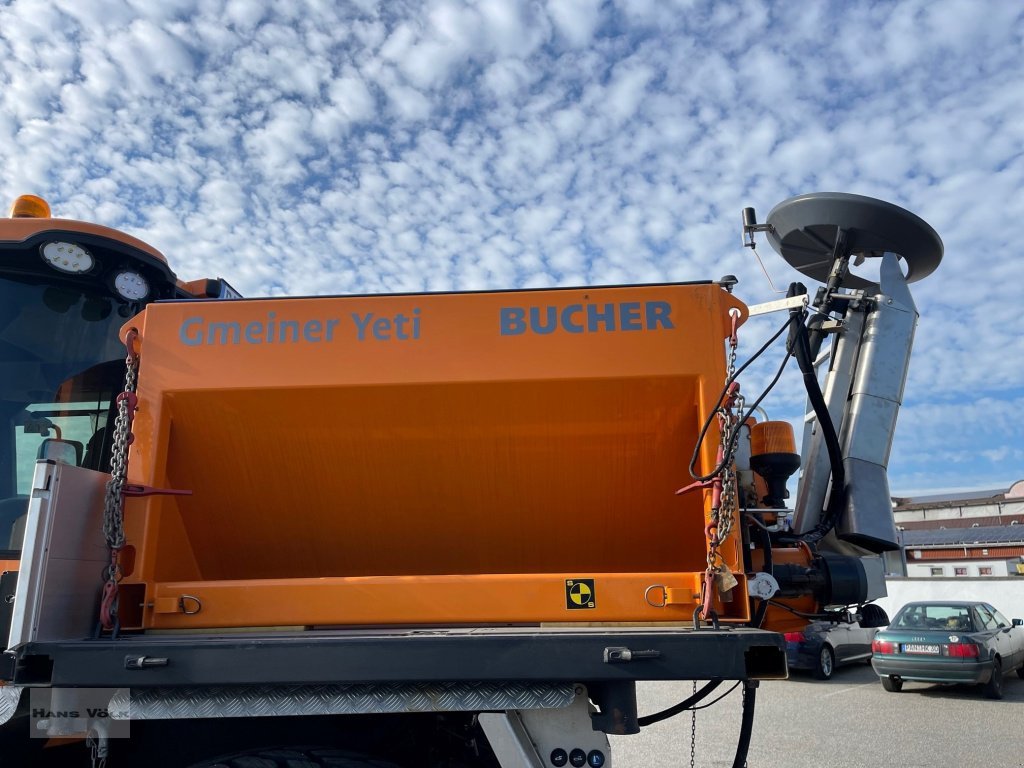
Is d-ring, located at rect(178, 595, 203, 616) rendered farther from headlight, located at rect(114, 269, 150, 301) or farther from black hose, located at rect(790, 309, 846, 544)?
black hose, located at rect(790, 309, 846, 544)

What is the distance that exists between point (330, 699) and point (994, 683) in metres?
12.3

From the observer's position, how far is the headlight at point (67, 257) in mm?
3510

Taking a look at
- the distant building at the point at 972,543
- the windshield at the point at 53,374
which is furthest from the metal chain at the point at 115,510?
the distant building at the point at 972,543

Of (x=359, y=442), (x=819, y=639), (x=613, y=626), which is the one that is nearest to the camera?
(x=613, y=626)

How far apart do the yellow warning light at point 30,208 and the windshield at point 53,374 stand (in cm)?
46

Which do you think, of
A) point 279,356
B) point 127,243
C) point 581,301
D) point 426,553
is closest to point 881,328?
point 581,301

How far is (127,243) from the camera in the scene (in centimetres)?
369

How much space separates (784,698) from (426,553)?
32.4 feet

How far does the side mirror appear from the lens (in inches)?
117

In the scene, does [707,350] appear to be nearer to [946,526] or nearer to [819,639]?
[819,639]

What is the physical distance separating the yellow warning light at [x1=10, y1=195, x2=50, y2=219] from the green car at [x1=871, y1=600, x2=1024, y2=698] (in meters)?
12.4

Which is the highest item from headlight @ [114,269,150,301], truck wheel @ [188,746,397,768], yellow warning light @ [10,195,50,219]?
yellow warning light @ [10,195,50,219]

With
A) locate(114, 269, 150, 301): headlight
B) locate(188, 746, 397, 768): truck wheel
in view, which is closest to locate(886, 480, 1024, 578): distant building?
locate(188, 746, 397, 768): truck wheel

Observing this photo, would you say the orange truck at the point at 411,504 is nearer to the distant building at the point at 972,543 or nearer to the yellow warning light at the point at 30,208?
the yellow warning light at the point at 30,208
